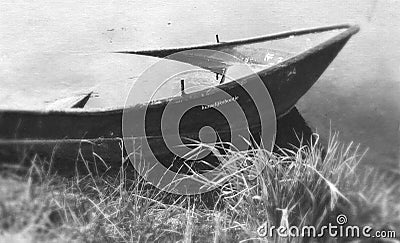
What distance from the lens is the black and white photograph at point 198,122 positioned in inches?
98.9

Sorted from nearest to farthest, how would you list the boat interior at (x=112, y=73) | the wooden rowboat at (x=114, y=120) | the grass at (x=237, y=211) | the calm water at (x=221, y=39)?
1. the grass at (x=237, y=211)
2. the wooden rowboat at (x=114, y=120)
3. the boat interior at (x=112, y=73)
4. the calm water at (x=221, y=39)

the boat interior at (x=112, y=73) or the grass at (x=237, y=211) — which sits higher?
the boat interior at (x=112, y=73)

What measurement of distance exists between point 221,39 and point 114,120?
1.81 meters

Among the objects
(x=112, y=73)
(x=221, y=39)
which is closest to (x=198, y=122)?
(x=112, y=73)

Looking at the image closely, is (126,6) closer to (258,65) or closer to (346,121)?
(258,65)

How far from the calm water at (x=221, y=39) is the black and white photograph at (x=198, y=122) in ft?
0.05

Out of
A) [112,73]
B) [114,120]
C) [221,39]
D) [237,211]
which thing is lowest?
[237,211]

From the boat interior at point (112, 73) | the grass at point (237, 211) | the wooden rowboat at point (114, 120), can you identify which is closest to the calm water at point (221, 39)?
the boat interior at point (112, 73)

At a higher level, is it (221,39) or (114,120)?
(221,39)

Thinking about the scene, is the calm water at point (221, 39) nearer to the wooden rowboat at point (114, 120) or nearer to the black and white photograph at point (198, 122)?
the black and white photograph at point (198, 122)

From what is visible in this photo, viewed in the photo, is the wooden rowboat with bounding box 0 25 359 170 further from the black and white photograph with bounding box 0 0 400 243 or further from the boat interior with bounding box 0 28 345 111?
the boat interior with bounding box 0 28 345 111

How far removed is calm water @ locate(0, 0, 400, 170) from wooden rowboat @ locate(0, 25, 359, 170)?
0.40m

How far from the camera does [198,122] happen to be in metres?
3.87

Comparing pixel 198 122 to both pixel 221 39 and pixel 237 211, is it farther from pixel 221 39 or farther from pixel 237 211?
pixel 221 39
